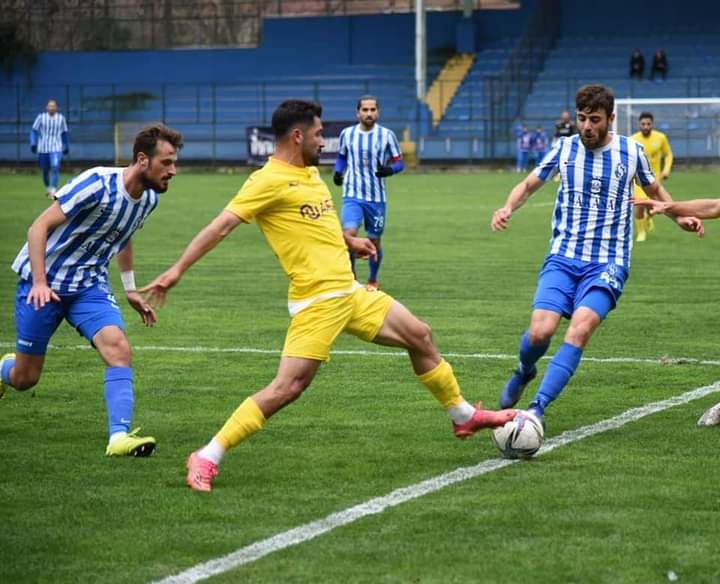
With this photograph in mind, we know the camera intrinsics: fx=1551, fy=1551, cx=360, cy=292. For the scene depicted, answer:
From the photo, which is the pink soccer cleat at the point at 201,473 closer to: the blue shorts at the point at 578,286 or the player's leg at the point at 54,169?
the blue shorts at the point at 578,286

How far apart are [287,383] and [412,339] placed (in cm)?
71

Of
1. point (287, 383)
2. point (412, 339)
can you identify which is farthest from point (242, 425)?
point (412, 339)

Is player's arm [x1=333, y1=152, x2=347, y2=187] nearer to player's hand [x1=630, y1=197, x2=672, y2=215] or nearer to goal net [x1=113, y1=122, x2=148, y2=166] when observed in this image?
player's hand [x1=630, y1=197, x2=672, y2=215]

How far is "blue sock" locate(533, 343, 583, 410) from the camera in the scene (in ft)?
28.1

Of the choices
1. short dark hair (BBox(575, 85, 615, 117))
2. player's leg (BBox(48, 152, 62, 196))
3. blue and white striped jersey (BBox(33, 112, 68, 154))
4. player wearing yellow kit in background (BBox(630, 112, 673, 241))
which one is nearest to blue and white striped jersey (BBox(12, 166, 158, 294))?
short dark hair (BBox(575, 85, 615, 117))

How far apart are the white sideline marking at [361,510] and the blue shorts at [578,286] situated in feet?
2.37

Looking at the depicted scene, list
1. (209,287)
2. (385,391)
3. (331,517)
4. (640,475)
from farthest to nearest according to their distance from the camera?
(209,287) < (385,391) < (640,475) < (331,517)

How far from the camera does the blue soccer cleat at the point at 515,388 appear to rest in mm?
9305

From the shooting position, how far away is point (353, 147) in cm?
1842

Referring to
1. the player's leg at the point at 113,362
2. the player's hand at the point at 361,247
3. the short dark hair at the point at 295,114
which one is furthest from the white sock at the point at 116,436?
the short dark hair at the point at 295,114

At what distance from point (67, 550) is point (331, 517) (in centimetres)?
118

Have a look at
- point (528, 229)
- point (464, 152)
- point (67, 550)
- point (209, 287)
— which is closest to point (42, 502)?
point (67, 550)

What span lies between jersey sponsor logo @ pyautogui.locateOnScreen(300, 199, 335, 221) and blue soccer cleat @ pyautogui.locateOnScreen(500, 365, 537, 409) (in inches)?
85.6

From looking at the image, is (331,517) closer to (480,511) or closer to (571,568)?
(480,511)
